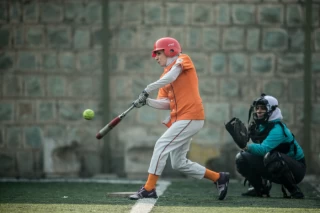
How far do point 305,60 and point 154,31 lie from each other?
86.1 inches

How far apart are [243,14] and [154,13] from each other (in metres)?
1.27

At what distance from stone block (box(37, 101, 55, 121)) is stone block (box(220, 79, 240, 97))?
2.44 metres

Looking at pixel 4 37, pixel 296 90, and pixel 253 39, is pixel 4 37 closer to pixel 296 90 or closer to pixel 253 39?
pixel 253 39

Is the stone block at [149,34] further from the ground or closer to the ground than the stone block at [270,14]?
closer to the ground

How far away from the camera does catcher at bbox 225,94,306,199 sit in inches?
336

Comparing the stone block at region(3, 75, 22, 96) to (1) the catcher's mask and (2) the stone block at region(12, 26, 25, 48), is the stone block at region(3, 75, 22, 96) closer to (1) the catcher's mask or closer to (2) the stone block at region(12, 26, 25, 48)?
(2) the stone block at region(12, 26, 25, 48)

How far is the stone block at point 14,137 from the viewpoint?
37.4 ft

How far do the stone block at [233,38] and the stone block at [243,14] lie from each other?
0.13 meters

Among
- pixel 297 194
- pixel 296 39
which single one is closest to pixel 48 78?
pixel 296 39

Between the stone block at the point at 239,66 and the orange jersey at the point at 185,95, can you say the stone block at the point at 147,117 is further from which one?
the orange jersey at the point at 185,95

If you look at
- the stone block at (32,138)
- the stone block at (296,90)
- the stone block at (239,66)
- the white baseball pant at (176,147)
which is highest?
the stone block at (239,66)

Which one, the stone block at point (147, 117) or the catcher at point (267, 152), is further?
the stone block at point (147, 117)

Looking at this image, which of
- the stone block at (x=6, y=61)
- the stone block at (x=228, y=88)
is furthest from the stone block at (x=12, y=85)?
the stone block at (x=228, y=88)

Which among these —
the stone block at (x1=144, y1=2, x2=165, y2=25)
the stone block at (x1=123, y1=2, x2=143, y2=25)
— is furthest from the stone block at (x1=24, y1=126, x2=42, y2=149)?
the stone block at (x1=144, y1=2, x2=165, y2=25)
